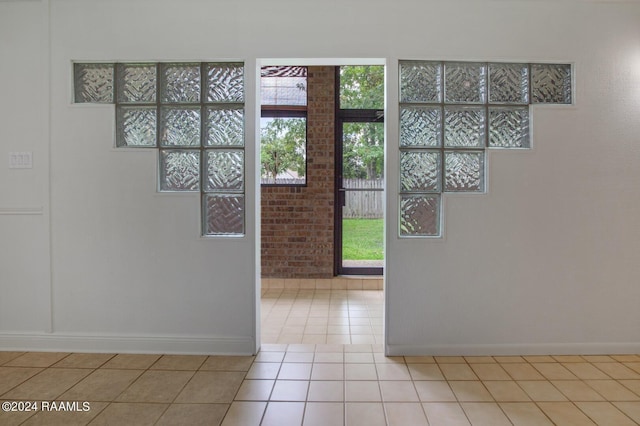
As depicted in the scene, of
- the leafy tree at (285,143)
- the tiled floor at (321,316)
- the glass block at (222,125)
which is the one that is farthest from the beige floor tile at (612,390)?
the leafy tree at (285,143)

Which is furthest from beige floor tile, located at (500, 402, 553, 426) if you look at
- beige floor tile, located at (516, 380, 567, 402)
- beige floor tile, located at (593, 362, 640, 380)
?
beige floor tile, located at (593, 362, 640, 380)

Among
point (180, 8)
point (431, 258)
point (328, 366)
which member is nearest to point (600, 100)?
point (431, 258)

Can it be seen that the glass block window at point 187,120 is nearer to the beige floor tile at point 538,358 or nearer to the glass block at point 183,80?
the glass block at point 183,80

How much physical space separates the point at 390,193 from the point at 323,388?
1.26 meters

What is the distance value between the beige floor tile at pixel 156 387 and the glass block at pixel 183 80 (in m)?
1.75

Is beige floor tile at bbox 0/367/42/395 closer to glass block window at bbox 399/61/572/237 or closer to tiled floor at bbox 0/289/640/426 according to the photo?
tiled floor at bbox 0/289/640/426

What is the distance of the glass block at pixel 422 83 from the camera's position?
2650 millimetres

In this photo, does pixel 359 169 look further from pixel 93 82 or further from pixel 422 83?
pixel 93 82

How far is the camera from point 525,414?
76.3 inches

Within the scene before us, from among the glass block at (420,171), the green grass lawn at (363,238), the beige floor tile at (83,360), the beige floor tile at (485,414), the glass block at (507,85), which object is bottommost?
the beige floor tile at (485,414)

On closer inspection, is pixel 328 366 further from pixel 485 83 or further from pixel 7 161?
pixel 7 161

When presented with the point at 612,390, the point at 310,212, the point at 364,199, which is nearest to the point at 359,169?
the point at 364,199

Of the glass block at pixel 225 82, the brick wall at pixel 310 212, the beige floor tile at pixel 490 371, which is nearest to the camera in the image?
the beige floor tile at pixel 490 371

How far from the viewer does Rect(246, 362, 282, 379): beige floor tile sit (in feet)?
7.72
